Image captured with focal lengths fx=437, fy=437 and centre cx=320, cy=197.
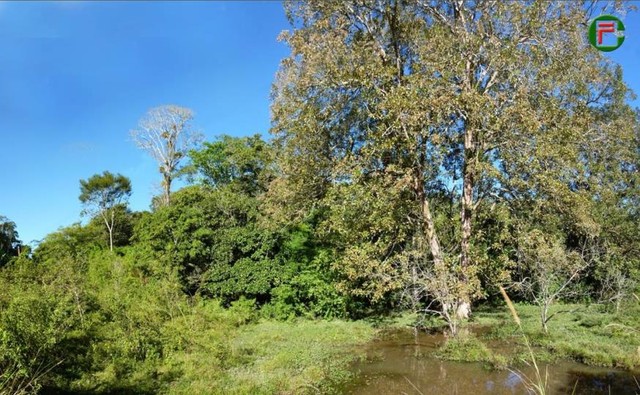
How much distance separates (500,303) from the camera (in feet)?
59.6

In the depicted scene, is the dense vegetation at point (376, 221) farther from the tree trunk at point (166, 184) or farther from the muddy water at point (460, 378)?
the tree trunk at point (166, 184)


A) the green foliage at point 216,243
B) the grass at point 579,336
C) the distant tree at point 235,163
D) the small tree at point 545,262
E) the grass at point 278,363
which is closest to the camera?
the grass at point 278,363

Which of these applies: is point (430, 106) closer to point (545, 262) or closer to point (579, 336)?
point (545, 262)

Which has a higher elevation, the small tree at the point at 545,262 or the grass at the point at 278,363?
the small tree at the point at 545,262

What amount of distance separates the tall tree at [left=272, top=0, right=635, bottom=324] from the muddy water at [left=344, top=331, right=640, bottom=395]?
2.66 metres

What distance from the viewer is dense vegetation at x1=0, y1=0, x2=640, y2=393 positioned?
930 centimetres

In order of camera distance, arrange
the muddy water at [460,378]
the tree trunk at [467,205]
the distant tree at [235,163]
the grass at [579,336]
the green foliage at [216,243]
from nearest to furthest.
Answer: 1. the muddy water at [460,378]
2. the grass at [579,336]
3. the tree trunk at [467,205]
4. the green foliage at [216,243]
5. the distant tree at [235,163]

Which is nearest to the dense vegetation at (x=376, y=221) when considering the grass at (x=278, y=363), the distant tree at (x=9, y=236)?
the grass at (x=278, y=363)

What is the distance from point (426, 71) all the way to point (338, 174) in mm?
4041

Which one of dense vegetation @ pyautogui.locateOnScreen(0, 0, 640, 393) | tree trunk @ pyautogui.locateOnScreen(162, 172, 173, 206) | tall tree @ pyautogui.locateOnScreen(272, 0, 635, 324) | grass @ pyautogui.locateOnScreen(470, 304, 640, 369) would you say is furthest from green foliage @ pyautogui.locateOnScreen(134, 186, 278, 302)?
tree trunk @ pyautogui.locateOnScreen(162, 172, 173, 206)

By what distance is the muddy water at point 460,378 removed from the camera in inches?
306

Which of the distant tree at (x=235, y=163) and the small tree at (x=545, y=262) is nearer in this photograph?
the small tree at (x=545, y=262)

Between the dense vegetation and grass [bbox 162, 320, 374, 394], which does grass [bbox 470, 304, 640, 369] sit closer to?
the dense vegetation

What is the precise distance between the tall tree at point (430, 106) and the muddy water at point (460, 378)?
8.71 ft
